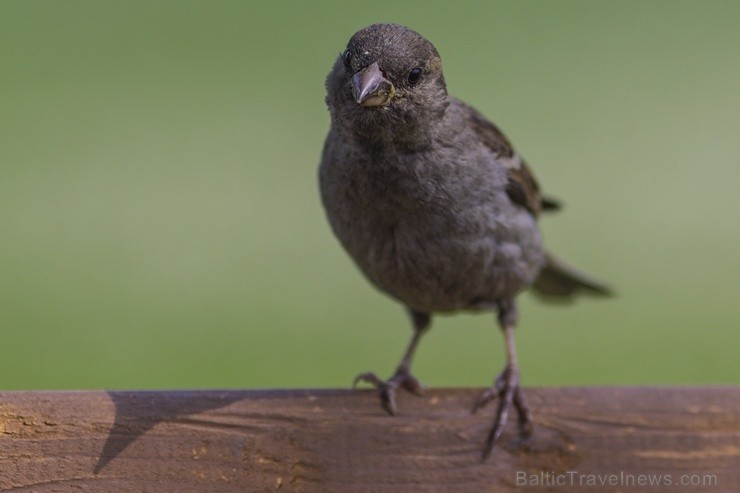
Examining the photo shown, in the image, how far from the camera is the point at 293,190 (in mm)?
6555

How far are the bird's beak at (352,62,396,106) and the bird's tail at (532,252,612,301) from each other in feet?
5.80

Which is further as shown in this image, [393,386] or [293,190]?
[293,190]

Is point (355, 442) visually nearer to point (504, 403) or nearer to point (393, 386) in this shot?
point (393, 386)

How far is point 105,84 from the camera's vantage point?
7129 mm

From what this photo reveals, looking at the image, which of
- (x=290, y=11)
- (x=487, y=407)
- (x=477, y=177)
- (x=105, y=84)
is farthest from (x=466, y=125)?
(x=290, y=11)

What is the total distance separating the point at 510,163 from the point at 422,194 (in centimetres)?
55

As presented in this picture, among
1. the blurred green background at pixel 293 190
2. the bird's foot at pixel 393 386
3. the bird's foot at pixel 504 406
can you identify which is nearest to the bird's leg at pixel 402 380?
the bird's foot at pixel 393 386

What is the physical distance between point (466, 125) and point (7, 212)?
3443 millimetres

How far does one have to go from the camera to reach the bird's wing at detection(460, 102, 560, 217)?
3.83 meters

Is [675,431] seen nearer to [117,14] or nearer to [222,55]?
[222,55]

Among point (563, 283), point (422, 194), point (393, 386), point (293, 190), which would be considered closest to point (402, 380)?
point (393, 386)

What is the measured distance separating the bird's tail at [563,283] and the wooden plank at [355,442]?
1.60 meters

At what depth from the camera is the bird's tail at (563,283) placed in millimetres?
4789

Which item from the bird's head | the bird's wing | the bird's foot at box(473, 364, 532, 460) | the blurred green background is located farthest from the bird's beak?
the blurred green background
